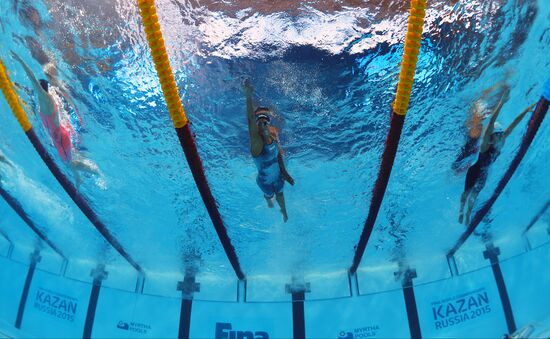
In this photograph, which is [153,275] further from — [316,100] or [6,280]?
[316,100]

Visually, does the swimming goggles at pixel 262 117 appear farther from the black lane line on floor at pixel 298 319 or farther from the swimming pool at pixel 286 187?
the black lane line on floor at pixel 298 319

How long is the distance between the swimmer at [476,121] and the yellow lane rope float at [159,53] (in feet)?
12.6

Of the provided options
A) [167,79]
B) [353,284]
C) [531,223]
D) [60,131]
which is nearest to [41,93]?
[60,131]

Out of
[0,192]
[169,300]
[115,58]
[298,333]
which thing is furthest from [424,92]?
[0,192]

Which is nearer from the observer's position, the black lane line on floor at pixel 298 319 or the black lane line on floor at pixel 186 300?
the black lane line on floor at pixel 298 319

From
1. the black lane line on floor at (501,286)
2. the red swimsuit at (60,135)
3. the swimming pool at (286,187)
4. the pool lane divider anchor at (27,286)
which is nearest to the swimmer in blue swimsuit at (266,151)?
the swimming pool at (286,187)

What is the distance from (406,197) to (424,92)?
9.59 feet

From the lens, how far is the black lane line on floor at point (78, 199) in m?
6.24

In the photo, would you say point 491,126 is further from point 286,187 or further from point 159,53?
point 159,53

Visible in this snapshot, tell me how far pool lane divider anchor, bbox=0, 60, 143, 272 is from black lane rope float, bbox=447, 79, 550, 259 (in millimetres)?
5453

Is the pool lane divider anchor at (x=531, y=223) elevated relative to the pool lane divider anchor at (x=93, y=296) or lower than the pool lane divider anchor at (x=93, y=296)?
elevated

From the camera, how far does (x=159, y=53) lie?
8.29ft

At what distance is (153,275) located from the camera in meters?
9.20

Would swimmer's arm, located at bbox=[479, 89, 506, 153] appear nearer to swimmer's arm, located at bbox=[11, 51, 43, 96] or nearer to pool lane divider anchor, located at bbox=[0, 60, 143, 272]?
pool lane divider anchor, located at bbox=[0, 60, 143, 272]
